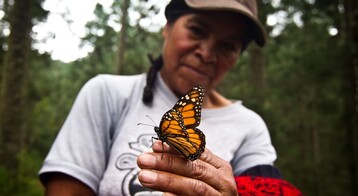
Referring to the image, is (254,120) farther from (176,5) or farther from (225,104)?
(176,5)

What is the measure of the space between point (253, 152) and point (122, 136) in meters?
0.64

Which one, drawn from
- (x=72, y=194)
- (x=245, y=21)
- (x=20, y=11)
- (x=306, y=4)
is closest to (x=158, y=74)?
(x=245, y=21)

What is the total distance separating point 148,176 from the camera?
0.95m

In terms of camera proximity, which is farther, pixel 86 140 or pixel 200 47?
pixel 200 47

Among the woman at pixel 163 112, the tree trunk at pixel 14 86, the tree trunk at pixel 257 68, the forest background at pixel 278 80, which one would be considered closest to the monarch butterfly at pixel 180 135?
the woman at pixel 163 112

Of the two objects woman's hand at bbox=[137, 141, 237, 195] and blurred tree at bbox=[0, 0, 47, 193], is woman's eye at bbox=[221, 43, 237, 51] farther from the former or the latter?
blurred tree at bbox=[0, 0, 47, 193]

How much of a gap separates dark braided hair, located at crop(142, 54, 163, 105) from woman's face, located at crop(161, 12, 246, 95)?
4.0 inches

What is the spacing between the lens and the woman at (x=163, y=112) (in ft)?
4.88

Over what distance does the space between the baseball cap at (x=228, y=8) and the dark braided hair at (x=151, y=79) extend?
0.25 metres

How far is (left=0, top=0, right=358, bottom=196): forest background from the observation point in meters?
4.71

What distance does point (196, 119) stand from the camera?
106 cm

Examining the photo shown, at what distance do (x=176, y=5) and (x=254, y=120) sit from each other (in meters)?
0.71

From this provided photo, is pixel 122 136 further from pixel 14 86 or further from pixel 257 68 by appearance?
pixel 257 68

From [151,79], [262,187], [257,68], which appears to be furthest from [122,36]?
[262,187]
